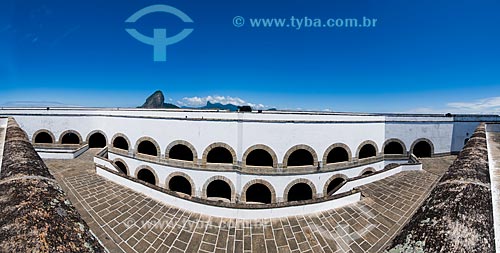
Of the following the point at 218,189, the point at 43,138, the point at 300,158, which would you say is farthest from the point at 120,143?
the point at 300,158

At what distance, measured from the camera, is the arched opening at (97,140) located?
698 inches

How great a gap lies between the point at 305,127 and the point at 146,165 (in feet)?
33.5

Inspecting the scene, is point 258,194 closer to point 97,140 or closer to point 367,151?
point 367,151

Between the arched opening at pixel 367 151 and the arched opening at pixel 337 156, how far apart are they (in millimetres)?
1315

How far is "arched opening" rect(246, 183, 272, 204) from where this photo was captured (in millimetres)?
14156

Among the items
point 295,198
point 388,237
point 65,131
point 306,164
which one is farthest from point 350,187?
point 65,131

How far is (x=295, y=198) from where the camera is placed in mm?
14539

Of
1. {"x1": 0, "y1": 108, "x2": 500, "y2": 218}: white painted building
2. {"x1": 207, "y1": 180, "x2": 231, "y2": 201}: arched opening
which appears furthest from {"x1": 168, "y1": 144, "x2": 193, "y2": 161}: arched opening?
{"x1": 207, "y1": 180, "x2": 231, "y2": 201}: arched opening

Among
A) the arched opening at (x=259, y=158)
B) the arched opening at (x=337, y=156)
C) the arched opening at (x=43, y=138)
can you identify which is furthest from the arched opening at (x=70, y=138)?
the arched opening at (x=337, y=156)

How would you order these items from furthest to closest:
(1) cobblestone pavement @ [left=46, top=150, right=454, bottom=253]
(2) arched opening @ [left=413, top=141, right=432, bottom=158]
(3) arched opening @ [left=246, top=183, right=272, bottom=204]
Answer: (2) arched opening @ [left=413, top=141, right=432, bottom=158]
(3) arched opening @ [left=246, top=183, right=272, bottom=204]
(1) cobblestone pavement @ [left=46, top=150, right=454, bottom=253]

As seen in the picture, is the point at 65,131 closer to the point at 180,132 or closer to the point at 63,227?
the point at 180,132

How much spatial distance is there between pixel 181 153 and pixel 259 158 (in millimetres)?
5035

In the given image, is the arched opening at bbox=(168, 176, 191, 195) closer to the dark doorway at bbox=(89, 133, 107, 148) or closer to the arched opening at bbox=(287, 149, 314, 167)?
the arched opening at bbox=(287, 149, 314, 167)

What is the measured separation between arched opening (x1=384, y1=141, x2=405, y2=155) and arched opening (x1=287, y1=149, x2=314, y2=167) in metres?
6.53
